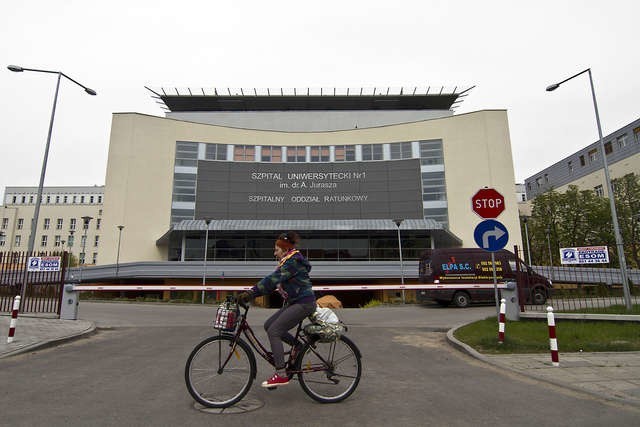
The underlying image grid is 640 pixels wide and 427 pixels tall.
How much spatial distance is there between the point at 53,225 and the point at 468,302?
290ft

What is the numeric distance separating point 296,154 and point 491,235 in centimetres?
3705

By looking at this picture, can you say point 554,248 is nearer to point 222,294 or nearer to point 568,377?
point 222,294

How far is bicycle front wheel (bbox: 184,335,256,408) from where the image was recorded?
4320 millimetres

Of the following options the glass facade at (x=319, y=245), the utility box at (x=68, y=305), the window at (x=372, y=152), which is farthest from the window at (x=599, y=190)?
the utility box at (x=68, y=305)

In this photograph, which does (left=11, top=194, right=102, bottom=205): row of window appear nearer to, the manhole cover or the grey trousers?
the manhole cover

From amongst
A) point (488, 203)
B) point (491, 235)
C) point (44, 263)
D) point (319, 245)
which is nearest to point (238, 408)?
point (491, 235)

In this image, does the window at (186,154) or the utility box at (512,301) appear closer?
the utility box at (512,301)

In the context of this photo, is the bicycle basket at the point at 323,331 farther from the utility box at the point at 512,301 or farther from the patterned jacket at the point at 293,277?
the utility box at the point at 512,301

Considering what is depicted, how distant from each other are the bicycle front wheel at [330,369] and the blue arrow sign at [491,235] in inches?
196

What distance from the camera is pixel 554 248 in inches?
1647

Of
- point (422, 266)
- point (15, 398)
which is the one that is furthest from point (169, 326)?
point (422, 266)

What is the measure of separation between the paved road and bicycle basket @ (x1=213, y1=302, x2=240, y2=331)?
2.89ft

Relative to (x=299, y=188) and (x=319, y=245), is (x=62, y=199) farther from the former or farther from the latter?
(x=319, y=245)

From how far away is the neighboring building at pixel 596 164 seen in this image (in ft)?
152
